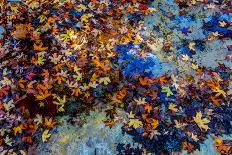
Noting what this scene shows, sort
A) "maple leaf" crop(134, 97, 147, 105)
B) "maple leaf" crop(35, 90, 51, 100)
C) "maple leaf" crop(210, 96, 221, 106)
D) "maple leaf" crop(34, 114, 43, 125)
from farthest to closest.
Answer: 1. "maple leaf" crop(210, 96, 221, 106)
2. "maple leaf" crop(134, 97, 147, 105)
3. "maple leaf" crop(35, 90, 51, 100)
4. "maple leaf" crop(34, 114, 43, 125)

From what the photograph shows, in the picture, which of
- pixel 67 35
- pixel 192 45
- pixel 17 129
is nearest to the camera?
pixel 17 129

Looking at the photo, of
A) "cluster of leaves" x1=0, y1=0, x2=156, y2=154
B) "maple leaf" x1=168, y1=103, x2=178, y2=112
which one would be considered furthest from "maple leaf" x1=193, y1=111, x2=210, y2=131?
"cluster of leaves" x1=0, y1=0, x2=156, y2=154

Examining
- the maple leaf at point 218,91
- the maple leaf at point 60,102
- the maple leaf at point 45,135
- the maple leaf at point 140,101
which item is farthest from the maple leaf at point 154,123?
the maple leaf at point 45,135

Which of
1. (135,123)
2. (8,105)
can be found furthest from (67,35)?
(135,123)

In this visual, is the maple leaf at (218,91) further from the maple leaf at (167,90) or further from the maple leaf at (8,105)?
the maple leaf at (8,105)

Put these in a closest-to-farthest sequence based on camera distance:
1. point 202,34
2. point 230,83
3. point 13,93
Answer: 1. point 13,93
2. point 230,83
3. point 202,34

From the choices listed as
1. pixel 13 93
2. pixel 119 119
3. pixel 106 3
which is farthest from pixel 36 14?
pixel 119 119

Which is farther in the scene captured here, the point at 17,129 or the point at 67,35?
the point at 67,35

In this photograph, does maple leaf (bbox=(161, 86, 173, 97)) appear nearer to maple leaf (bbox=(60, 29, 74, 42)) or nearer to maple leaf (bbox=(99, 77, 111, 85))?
maple leaf (bbox=(99, 77, 111, 85))

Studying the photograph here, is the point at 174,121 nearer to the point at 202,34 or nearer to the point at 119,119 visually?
the point at 119,119

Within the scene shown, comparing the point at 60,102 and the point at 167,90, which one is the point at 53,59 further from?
the point at 167,90

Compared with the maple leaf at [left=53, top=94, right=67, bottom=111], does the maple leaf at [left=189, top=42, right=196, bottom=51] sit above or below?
above
